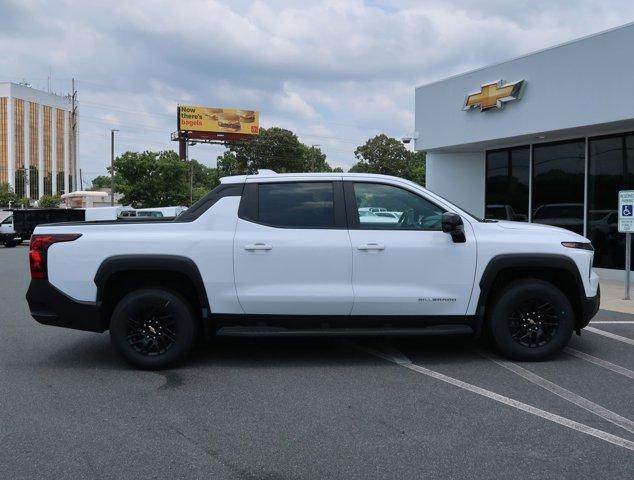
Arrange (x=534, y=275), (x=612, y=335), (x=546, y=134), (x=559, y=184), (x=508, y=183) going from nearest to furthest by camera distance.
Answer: (x=534, y=275) < (x=612, y=335) < (x=546, y=134) < (x=559, y=184) < (x=508, y=183)

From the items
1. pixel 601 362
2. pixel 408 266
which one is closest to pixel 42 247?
pixel 408 266

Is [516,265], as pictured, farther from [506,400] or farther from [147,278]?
[147,278]

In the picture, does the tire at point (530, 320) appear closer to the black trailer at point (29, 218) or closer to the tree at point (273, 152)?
the black trailer at point (29, 218)

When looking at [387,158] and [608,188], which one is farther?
[387,158]

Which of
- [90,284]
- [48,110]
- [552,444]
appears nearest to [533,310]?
[552,444]

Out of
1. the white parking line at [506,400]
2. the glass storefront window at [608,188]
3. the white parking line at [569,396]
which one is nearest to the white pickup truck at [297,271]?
the white parking line at [569,396]

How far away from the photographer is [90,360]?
6.19m

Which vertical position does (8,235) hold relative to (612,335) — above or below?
above

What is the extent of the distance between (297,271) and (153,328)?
1471 millimetres

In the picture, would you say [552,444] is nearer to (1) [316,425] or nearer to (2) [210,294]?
(1) [316,425]

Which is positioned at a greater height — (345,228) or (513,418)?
(345,228)

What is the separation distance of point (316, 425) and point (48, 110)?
408 feet

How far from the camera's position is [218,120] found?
258ft

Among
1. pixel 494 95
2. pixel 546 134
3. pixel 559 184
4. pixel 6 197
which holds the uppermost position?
pixel 6 197
